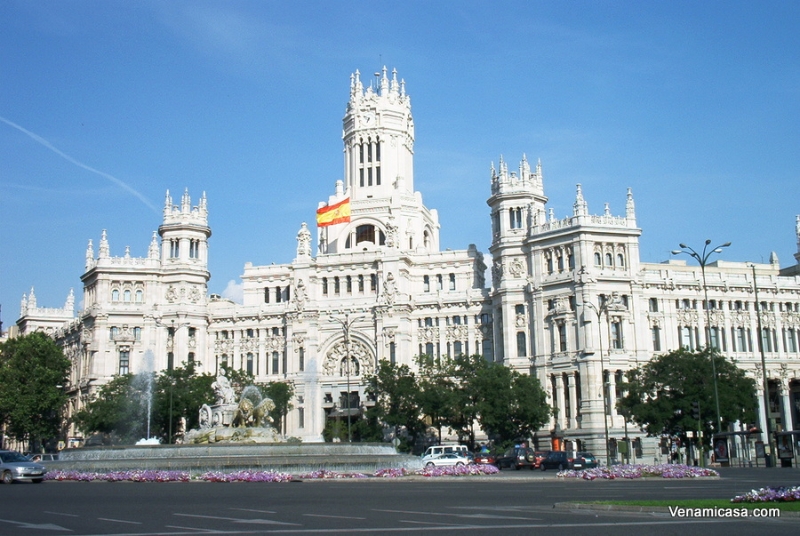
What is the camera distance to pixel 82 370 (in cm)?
11175

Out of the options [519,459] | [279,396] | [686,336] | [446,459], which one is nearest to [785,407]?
[686,336]

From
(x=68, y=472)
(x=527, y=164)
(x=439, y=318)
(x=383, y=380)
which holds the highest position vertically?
(x=527, y=164)

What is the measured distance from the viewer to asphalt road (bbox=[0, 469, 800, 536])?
18.7 metres

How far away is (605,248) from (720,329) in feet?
56.0

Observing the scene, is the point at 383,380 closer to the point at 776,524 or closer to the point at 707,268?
the point at 707,268

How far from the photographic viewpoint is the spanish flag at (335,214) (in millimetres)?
110875

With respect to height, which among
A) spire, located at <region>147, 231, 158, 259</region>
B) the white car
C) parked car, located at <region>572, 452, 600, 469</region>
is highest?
spire, located at <region>147, 231, 158, 259</region>

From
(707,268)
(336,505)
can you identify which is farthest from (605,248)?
(336,505)

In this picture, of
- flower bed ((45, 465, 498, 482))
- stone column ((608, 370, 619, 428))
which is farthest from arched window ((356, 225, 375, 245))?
flower bed ((45, 465, 498, 482))

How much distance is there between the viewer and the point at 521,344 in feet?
325

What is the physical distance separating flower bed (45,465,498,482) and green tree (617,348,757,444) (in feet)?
104

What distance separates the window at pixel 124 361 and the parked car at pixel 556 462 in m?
58.9

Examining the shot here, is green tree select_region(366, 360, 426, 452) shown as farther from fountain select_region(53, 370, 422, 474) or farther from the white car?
fountain select_region(53, 370, 422, 474)

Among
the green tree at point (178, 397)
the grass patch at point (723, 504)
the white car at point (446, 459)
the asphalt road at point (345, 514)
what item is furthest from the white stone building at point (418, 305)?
the grass patch at point (723, 504)
